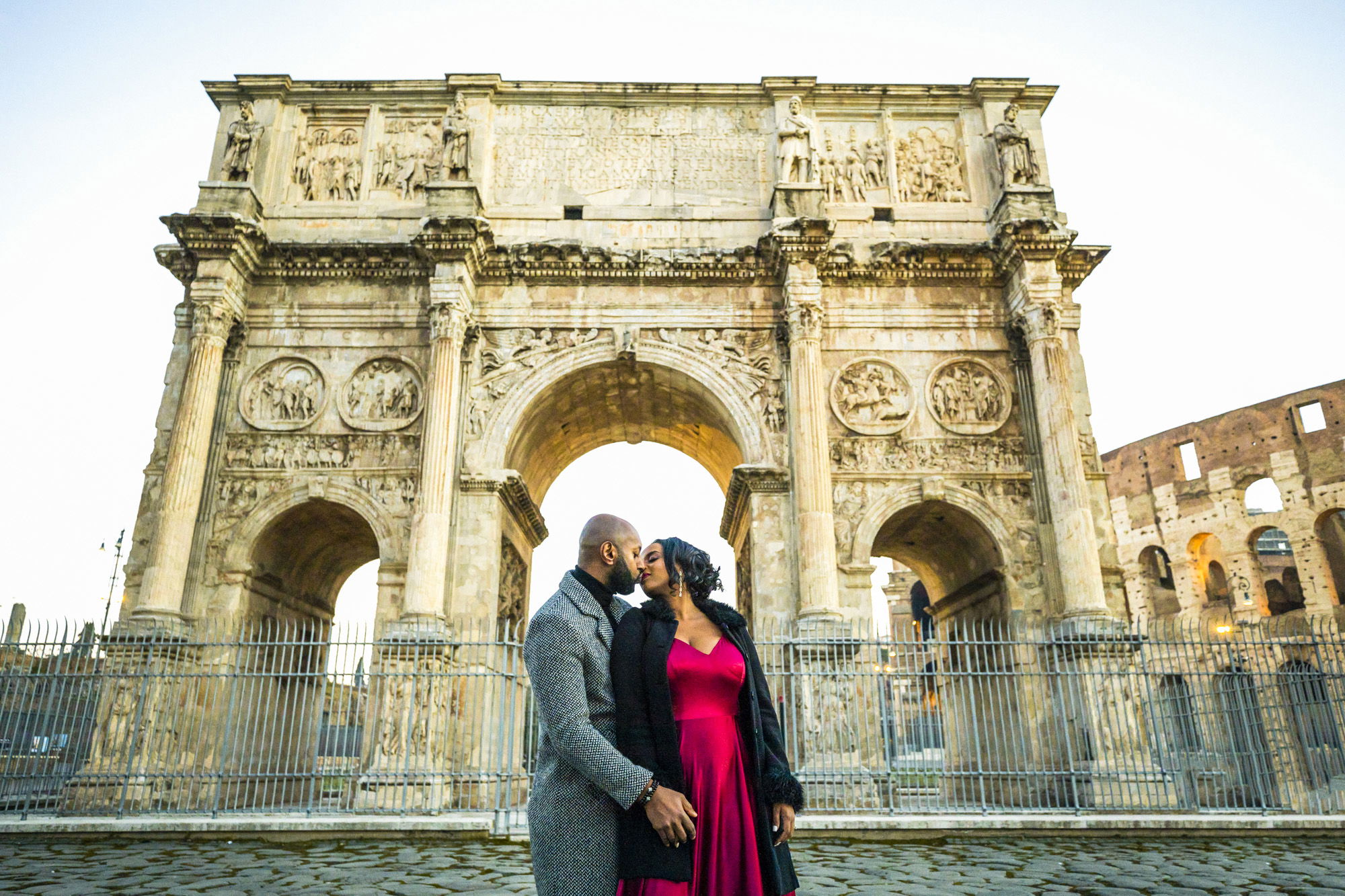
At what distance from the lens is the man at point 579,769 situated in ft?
9.11

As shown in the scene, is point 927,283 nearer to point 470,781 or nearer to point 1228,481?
point 470,781

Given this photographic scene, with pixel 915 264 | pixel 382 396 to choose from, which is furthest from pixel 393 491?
pixel 915 264

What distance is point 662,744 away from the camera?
2.88m

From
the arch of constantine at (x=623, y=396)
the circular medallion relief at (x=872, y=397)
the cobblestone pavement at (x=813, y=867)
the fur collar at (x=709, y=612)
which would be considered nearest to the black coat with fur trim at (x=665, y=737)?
the fur collar at (x=709, y=612)

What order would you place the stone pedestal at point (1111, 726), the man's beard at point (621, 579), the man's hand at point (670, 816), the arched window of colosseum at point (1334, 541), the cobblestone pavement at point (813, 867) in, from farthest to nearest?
the arched window of colosseum at point (1334, 541) < the stone pedestal at point (1111, 726) < the cobblestone pavement at point (813, 867) < the man's beard at point (621, 579) < the man's hand at point (670, 816)

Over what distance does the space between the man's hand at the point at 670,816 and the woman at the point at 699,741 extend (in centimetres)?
4

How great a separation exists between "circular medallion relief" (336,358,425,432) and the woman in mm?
12618

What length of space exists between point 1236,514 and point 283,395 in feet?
95.5

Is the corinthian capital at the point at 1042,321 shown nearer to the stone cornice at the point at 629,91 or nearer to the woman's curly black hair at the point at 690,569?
the stone cornice at the point at 629,91

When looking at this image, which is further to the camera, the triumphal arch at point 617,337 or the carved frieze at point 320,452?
the carved frieze at point 320,452

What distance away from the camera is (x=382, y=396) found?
1527 cm

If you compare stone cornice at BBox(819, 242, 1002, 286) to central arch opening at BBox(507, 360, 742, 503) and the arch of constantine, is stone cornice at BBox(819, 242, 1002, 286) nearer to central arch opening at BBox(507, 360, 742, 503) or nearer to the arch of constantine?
the arch of constantine

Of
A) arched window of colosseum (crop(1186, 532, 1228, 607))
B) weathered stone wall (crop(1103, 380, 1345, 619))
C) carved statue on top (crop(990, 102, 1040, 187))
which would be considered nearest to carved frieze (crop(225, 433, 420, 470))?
carved statue on top (crop(990, 102, 1040, 187))

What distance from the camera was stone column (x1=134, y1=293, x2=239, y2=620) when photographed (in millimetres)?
13156
